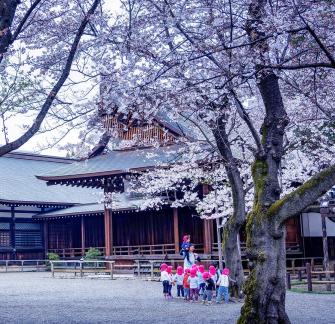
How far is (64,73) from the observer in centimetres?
873

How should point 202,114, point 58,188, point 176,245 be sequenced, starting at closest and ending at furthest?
point 202,114 → point 176,245 → point 58,188

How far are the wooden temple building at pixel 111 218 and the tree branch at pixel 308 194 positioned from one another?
8.87 metres

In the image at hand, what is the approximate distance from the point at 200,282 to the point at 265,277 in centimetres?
548

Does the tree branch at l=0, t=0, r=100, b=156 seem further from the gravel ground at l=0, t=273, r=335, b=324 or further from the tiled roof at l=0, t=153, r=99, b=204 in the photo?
the tiled roof at l=0, t=153, r=99, b=204

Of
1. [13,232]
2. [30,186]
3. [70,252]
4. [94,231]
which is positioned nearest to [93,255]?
[94,231]

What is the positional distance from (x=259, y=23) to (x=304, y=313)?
20.5 feet

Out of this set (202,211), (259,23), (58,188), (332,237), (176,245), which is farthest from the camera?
(58,188)

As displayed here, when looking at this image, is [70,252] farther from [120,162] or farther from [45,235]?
[120,162]

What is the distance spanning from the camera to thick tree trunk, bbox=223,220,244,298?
13109 mm

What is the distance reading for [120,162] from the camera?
24.3 metres

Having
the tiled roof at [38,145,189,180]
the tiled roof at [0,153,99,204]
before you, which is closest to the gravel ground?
the tiled roof at [38,145,189,180]

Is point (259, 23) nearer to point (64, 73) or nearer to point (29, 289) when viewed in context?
point (64, 73)

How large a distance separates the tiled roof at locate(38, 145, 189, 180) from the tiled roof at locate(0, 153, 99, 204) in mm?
7188

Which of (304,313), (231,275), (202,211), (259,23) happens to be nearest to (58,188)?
(202,211)
